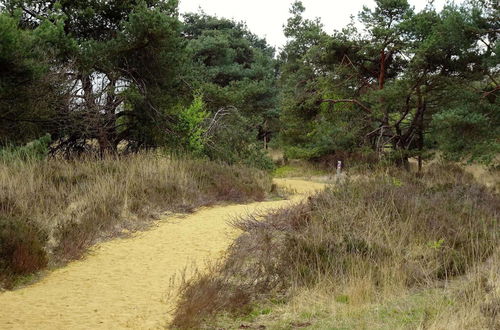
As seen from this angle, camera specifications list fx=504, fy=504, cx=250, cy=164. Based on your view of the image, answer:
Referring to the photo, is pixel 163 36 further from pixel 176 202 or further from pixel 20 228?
pixel 20 228

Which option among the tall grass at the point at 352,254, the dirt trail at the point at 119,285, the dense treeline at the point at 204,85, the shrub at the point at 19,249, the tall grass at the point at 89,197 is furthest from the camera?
the dense treeline at the point at 204,85

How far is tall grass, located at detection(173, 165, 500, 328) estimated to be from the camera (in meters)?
5.52

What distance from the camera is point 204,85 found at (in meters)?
20.1

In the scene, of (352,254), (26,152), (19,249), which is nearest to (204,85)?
(26,152)

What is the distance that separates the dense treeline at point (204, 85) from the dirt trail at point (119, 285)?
20.8 feet

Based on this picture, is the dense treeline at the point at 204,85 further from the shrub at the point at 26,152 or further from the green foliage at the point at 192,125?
the shrub at the point at 26,152

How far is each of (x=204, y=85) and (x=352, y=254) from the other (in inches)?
579

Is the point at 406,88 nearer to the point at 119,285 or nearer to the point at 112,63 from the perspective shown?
the point at 112,63

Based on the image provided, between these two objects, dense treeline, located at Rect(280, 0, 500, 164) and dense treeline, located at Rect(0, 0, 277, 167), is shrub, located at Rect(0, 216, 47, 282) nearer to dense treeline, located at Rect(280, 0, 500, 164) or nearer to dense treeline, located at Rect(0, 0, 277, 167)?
dense treeline, located at Rect(0, 0, 277, 167)

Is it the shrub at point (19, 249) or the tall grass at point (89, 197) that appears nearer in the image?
the shrub at point (19, 249)

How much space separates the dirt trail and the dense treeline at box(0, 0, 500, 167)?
20.8 ft

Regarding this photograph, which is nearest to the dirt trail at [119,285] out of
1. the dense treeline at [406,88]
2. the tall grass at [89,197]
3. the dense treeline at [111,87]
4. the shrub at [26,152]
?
the tall grass at [89,197]

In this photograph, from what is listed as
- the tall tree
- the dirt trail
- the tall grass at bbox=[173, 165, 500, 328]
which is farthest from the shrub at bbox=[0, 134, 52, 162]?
the tall grass at bbox=[173, 165, 500, 328]

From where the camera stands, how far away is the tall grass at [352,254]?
5.52 metres
